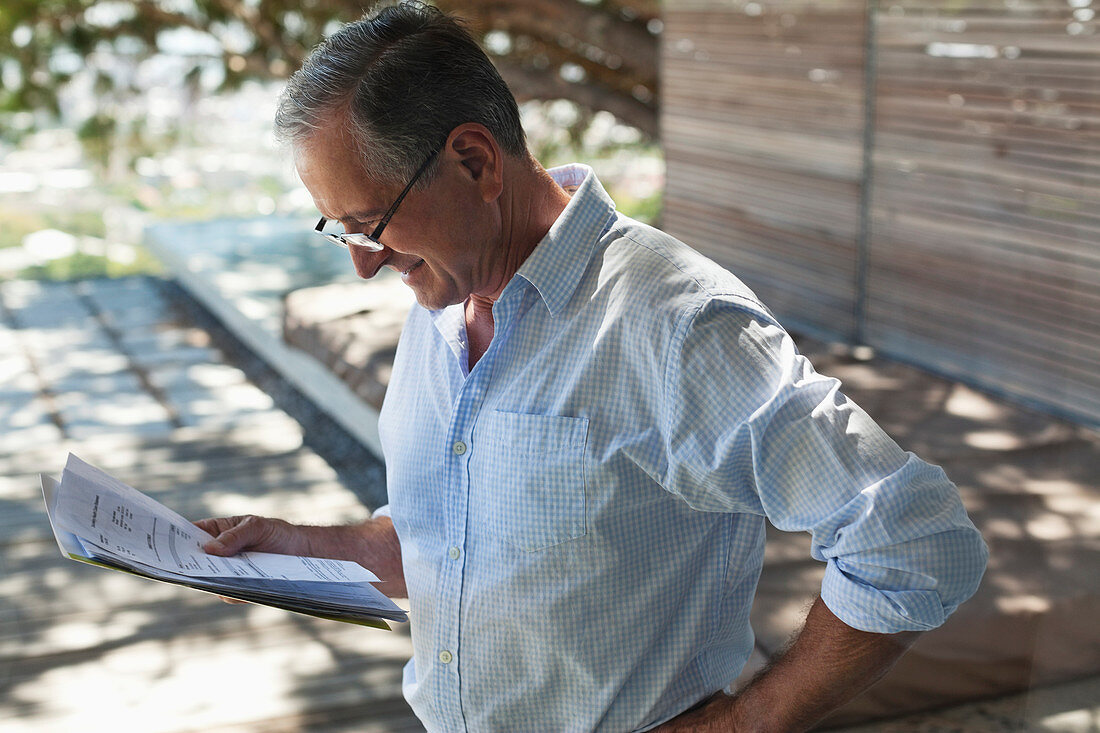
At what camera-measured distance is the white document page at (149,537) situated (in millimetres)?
1368

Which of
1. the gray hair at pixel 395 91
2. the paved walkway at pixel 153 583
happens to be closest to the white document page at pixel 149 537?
the gray hair at pixel 395 91

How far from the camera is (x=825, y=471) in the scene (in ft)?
3.86

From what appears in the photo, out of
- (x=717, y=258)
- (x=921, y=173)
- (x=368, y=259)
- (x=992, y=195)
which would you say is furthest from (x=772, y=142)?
(x=368, y=259)

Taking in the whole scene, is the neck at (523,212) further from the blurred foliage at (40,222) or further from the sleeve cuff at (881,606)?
the blurred foliage at (40,222)

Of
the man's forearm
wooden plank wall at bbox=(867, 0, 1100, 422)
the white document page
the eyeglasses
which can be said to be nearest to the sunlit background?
wooden plank wall at bbox=(867, 0, 1100, 422)

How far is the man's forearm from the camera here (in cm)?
127

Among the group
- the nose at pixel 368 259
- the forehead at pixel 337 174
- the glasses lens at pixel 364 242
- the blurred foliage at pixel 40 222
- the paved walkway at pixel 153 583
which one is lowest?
the blurred foliage at pixel 40 222

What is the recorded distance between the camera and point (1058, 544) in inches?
103

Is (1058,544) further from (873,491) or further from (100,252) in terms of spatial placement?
(100,252)

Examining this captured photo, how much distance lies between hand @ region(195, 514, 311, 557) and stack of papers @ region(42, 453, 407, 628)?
32 millimetres

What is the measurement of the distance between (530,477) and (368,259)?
0.38 metres

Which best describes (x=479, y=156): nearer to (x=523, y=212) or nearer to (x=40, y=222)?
(x=523, y=212)

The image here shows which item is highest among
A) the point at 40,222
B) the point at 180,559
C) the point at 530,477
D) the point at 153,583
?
the point at 530,477

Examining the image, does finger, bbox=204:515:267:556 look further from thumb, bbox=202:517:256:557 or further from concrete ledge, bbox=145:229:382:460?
concrete ledge, bbox=145:229:382:460
